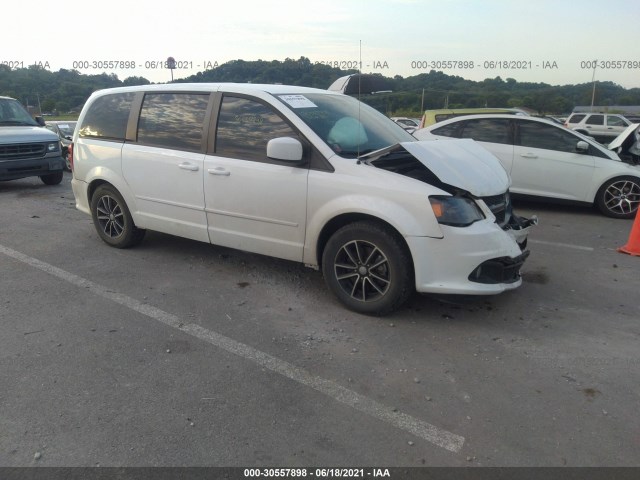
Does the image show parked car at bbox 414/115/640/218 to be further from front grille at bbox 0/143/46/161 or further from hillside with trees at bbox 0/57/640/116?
front grille at bbox 0/143/46/161

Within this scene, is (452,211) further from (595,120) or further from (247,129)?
(595,120)

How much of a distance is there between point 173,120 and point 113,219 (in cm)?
150

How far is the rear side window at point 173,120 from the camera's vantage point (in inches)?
193

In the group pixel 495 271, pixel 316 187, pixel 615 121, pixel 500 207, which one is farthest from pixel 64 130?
pixel 615 121

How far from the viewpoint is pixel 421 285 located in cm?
381

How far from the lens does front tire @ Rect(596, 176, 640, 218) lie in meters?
7.76

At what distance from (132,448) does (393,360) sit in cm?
170

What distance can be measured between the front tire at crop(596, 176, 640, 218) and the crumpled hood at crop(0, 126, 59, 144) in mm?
10300

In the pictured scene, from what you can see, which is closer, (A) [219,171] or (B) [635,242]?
(A) [219,171]

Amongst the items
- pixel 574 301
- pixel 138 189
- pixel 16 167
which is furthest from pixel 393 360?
pixel 16 167

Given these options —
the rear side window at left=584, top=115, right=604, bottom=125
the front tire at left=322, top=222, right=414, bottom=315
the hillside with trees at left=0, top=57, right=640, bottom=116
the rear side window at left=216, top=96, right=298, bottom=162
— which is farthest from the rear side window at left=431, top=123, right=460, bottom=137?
the rear side window at left=584, top=115, right=604, bottom=125

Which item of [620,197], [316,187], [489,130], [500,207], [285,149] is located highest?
[489,130]

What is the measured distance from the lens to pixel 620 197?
7824mm

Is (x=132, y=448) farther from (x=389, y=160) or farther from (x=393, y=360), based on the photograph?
(x=389, y=160)
